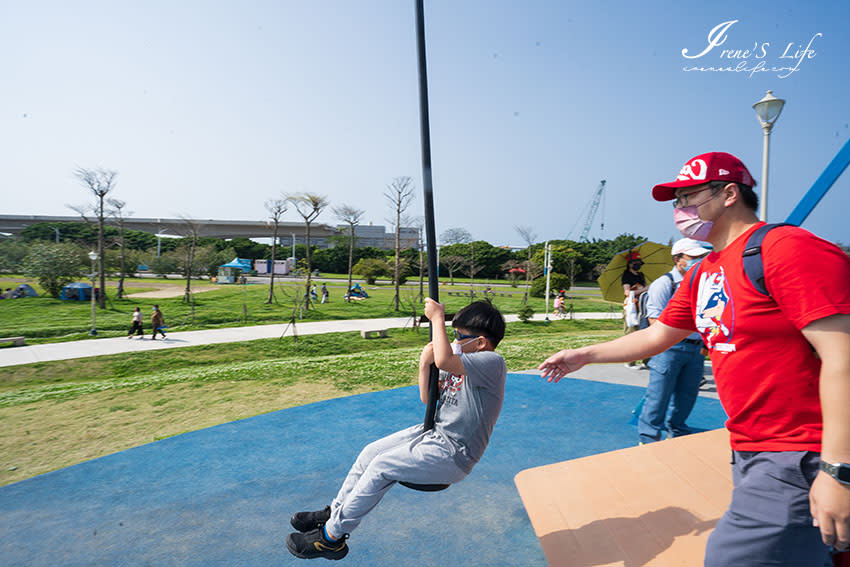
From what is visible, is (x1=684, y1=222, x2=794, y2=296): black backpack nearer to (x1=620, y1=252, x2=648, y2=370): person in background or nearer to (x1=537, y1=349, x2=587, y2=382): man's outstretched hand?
(x1=537, y1=349, x2=587, y2=382): man's outstretched hand

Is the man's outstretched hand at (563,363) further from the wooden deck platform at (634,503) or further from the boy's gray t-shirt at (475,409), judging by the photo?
the wooden deck platform at (634,503)

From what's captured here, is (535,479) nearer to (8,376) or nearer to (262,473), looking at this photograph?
(262,473)

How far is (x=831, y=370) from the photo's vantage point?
1251mm

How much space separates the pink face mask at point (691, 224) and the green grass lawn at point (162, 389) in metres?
5.90

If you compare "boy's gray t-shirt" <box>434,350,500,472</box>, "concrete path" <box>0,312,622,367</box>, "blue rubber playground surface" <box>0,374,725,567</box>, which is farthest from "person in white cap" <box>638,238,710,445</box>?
"concrete path" <box>0,312,622,367</box>

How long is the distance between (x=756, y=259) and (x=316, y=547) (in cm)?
242

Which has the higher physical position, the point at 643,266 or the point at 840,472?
the point at 643,266

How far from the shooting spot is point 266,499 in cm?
391

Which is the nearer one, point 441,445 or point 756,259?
point 756,259

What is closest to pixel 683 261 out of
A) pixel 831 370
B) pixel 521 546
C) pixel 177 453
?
pixel 521 546

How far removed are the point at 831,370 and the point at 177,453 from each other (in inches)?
218

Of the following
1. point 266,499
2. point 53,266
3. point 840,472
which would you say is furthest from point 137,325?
point 840,472

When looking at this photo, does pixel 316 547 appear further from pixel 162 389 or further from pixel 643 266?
pixel 643 266

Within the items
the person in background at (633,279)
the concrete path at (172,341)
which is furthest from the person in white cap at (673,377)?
the concrete path at (172,341)
